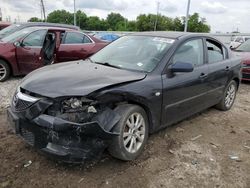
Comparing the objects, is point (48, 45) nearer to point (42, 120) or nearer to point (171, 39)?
point (171, 39)

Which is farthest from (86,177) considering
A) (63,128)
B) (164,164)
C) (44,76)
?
(44,76)

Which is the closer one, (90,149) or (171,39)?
(90,149)

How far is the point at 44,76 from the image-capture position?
360 cm

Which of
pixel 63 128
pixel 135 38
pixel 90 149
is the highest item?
pixel 135 38

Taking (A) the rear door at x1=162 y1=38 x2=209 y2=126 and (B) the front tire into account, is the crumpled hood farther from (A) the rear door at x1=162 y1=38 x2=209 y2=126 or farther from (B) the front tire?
Answer: (A) the rear door at x1=162 y1=38 x2=209 y2=126

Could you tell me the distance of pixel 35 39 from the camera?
26.8 ft

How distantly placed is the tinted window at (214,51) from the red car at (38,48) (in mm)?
4501

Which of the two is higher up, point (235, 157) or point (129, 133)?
point (129, 133)

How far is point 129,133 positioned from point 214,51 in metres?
2.79

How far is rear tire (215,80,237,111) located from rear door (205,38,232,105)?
257 mm

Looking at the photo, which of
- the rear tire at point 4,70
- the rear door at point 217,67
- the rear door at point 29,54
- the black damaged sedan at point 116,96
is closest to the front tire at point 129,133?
the black damaged sedan at point 116,96

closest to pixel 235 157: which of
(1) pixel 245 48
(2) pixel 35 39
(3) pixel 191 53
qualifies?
(3) pixel 191 53

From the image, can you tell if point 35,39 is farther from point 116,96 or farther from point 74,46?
point 116,96

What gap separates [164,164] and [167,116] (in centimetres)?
74
